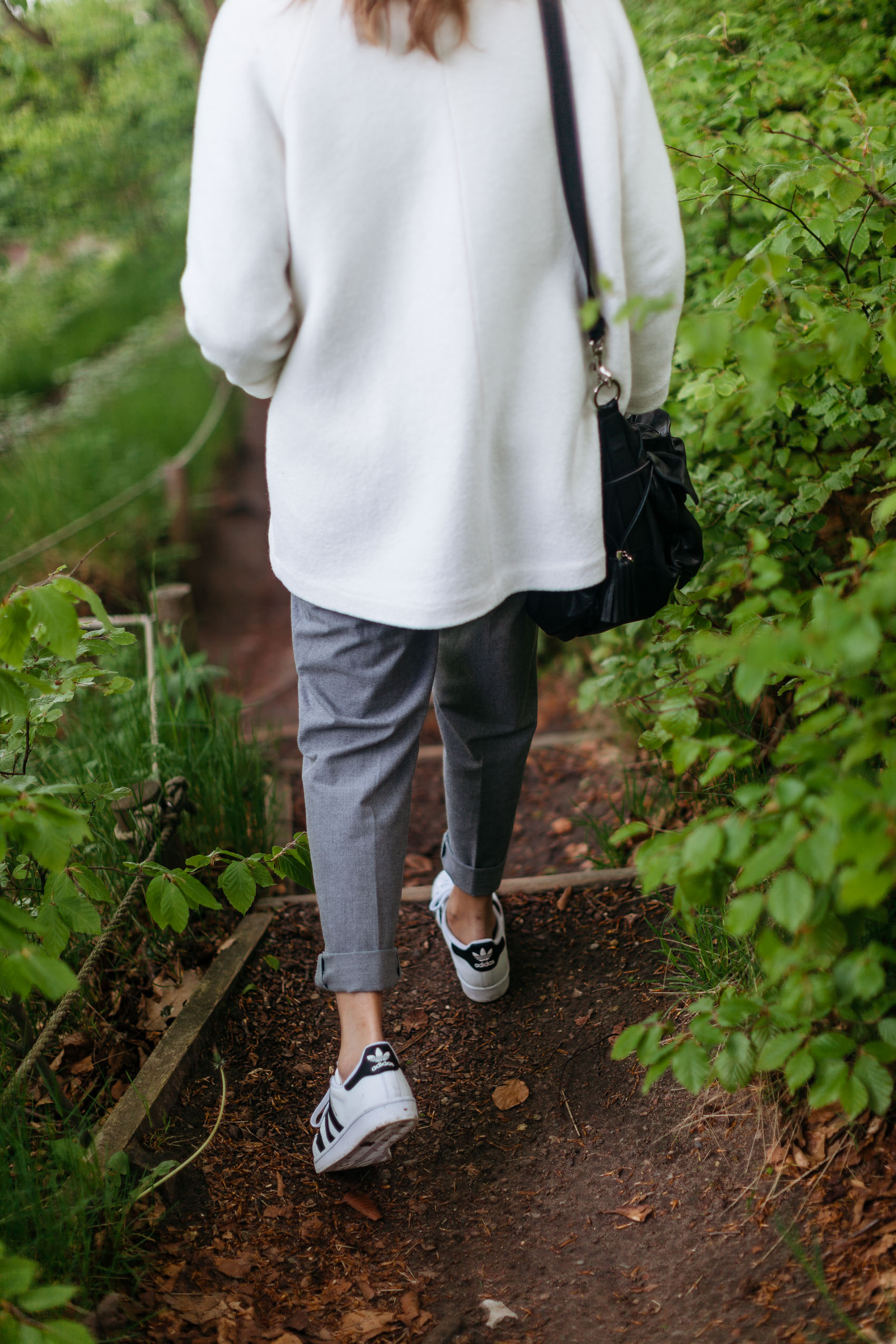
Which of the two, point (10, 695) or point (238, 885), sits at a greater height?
point (10, 695)

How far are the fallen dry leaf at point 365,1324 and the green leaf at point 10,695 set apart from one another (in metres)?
0.95

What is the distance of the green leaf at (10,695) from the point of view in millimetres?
1285

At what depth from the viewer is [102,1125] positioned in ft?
5.04

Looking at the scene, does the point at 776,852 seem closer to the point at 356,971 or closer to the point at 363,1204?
the point at 356,971

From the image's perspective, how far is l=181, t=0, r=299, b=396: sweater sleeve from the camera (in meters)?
1.20

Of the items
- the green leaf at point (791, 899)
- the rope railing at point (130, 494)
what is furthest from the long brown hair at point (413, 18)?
the rope railing at point (130, 494)

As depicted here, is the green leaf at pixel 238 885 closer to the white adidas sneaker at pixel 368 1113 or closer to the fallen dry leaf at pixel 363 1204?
the white adidas sneaker at pixel 368 1113

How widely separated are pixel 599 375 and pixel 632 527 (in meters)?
0.23

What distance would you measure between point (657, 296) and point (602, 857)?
145 centimetres

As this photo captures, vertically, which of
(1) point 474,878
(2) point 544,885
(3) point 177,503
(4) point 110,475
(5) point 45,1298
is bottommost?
(3) point 177,503

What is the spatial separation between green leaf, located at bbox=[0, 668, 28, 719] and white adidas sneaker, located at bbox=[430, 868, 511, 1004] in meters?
0.98

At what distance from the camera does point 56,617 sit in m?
1.23

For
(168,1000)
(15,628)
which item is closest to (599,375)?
(15,628)

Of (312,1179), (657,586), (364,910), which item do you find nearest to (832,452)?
(657,586)
